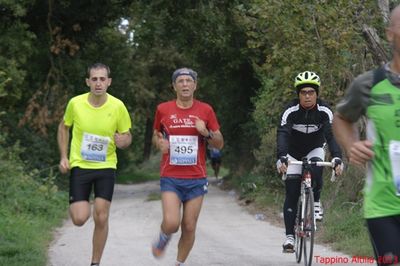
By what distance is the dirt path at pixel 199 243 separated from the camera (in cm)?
970

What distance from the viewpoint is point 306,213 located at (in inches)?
352

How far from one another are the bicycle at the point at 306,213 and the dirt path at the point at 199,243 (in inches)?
19.4

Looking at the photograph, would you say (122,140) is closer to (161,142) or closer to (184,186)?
(161,142)

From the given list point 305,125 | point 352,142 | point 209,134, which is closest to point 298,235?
point 305,125

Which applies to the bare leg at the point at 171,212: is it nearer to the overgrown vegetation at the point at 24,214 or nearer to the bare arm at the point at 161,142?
the bare arm at the point at 161,142

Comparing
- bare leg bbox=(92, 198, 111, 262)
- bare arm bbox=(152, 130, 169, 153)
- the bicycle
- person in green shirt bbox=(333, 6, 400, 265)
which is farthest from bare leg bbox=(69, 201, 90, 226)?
person in green shirt bbox=(333, 6, 400, 265)

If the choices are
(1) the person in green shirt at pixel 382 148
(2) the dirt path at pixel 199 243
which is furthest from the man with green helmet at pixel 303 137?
(1) the person in green shirt at pixel 382 148

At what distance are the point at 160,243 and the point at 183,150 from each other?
41.7 inches

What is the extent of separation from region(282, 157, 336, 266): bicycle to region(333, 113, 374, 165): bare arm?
402 centimetres

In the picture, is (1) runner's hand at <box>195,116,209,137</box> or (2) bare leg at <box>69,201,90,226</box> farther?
(2) bare leg at <box>69,201,90,226</box>

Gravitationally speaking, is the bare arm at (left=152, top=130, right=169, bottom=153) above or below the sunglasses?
below

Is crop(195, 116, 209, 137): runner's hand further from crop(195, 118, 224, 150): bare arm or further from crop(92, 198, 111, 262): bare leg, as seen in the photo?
crop(92, 198, 111, 262): bare leg

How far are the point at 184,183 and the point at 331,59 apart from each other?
7.02 metres

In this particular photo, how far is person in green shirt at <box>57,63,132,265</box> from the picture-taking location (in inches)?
318
